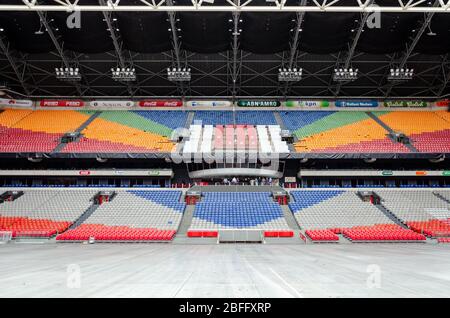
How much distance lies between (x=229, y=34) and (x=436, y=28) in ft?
73.1

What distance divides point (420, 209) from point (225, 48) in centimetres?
2736

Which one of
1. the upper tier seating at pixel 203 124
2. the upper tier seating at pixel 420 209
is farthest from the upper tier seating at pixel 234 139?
the upper tier seating at pixel 420 209

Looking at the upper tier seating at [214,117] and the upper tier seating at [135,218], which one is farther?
the upper tier seating at [214,117]

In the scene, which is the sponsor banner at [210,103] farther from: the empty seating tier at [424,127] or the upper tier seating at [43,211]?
the empty seating tier at [424,127]

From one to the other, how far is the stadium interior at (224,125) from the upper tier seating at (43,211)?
0.73 feet

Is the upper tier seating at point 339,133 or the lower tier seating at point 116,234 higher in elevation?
the upper tier seating at point 339,133

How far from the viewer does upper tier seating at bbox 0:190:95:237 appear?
27.3 meters

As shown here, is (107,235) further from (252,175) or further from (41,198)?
(252,175)

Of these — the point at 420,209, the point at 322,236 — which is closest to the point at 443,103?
the point at 420,209

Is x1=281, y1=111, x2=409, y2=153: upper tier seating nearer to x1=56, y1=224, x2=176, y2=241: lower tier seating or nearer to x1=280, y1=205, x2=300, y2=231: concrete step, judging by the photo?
x1=280, y1=205, x2=300, y2=231: concrete step

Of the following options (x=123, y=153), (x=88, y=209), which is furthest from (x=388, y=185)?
(x=88, y=209)

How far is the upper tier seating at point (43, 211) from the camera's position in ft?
89.4

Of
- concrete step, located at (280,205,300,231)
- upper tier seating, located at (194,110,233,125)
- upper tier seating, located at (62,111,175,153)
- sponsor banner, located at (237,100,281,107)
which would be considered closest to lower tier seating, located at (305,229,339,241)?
concrete step, located at (280,205,300,231)

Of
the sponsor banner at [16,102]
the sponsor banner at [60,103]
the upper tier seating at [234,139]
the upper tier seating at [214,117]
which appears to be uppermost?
the sponsor banner at [60,103]
